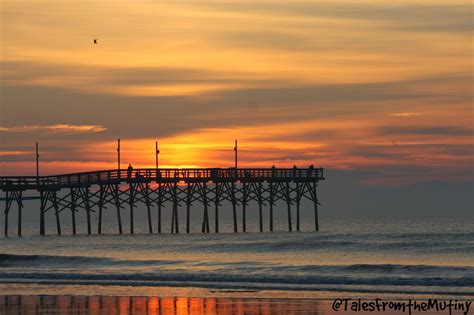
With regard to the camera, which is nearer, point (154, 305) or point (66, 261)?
point (154, 305)

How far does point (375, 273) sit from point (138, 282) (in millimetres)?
8717

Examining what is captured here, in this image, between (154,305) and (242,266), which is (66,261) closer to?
(242,266)

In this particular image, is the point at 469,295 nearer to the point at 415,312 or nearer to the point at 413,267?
the point at 415,312

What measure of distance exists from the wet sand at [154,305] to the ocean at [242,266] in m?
1.25

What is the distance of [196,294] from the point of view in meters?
30.3

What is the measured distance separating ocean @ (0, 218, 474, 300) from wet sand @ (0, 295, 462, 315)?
4.10ft

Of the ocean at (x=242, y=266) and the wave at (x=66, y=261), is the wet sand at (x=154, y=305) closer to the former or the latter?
the ocean at (x=242, y=266)

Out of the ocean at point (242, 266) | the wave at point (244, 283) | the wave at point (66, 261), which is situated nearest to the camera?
the wave at point (244, 283)

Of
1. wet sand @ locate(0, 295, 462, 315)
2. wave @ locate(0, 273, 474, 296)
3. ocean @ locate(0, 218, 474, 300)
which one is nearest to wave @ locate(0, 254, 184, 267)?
ocean @ locate(0, 218, 474, 300)

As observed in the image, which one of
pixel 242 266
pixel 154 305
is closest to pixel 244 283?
pixel 154 305

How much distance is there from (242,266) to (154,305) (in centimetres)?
1366

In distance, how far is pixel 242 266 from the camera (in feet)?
135

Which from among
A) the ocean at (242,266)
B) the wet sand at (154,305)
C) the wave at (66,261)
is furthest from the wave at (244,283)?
the wave at (66,261)

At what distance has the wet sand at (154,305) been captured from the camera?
26.3 m
